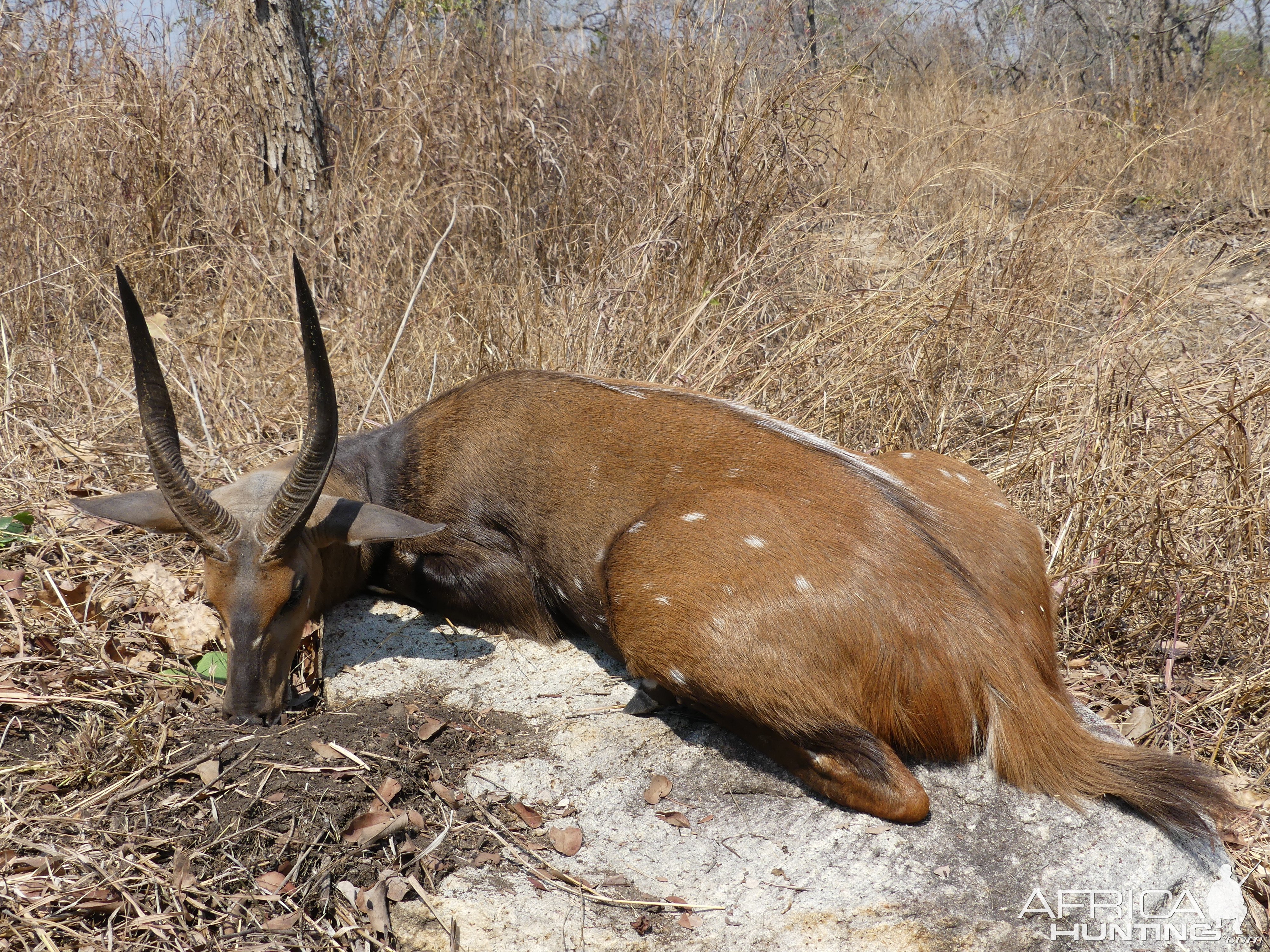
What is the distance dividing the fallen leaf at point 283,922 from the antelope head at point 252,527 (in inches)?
32.3

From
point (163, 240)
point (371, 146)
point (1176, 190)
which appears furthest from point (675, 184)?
point (1176, 190)

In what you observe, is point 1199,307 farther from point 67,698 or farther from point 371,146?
point 67,698

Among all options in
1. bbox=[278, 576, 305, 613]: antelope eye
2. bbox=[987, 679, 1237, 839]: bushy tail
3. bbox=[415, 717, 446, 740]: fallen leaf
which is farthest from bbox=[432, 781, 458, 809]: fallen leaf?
bbox=[987, 679, 1237, 839]: bushy tail

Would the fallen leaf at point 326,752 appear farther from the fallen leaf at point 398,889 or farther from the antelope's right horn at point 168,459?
the antelope's right horn at point 168,459

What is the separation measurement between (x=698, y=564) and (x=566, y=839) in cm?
92

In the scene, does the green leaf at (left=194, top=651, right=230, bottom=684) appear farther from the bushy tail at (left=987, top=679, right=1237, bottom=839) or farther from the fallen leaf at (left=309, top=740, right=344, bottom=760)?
the bushy tail at (left=987, top=679, right=1237, bottom=839)

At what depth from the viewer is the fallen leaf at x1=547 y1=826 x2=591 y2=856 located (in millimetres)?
2922

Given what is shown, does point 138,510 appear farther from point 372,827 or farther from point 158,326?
point 158,326

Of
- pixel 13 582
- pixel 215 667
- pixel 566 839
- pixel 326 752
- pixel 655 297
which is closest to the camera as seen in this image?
pixel 566 839

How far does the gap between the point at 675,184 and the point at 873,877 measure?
425 centimetres

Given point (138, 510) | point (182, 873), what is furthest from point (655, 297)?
point (182, 873)

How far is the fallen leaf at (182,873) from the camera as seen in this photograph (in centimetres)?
271

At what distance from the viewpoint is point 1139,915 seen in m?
2.74

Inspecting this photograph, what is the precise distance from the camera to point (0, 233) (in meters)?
6.21
